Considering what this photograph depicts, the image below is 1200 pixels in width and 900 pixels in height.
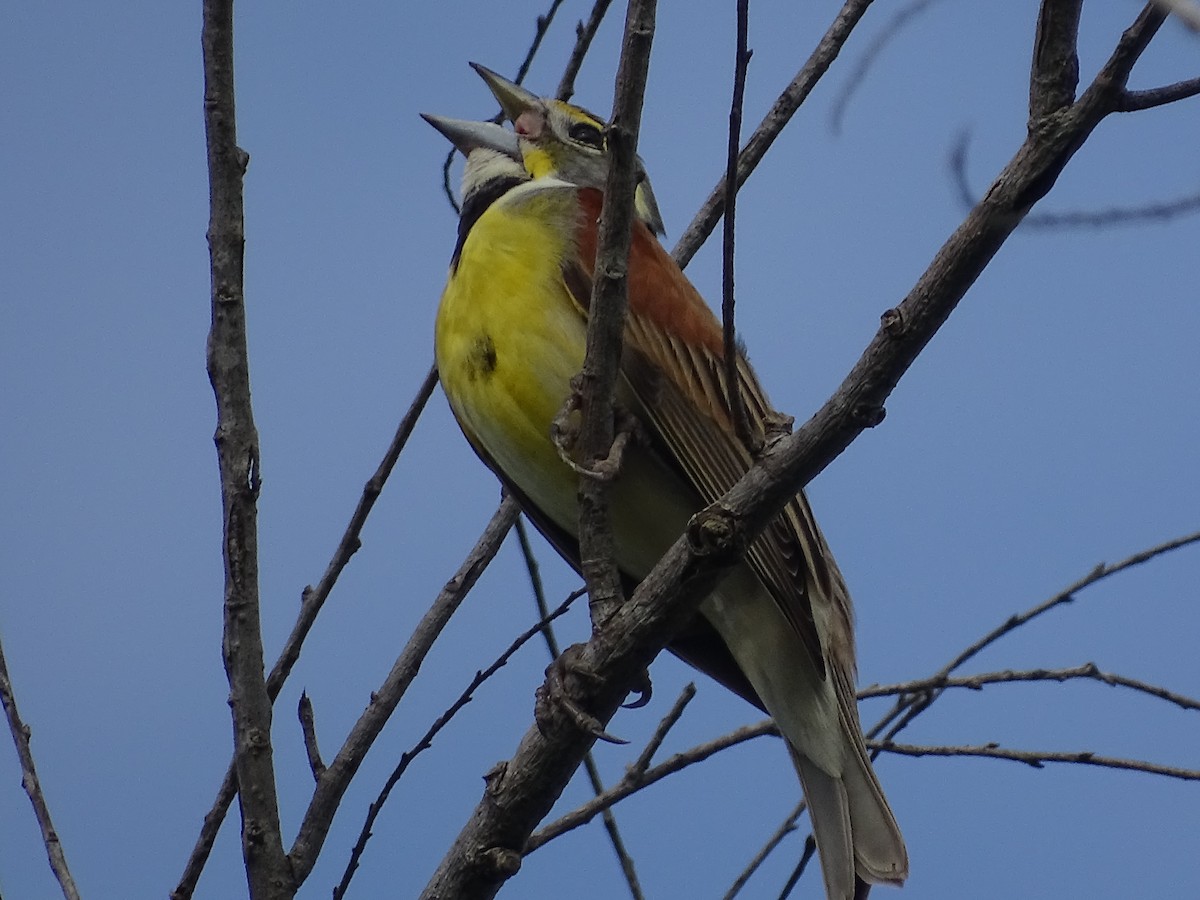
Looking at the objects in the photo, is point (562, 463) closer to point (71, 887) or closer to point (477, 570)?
point (477, 570)

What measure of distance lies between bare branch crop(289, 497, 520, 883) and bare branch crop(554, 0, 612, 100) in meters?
1.41

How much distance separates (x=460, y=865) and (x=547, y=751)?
0.30 m

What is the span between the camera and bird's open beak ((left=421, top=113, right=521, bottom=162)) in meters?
4.55

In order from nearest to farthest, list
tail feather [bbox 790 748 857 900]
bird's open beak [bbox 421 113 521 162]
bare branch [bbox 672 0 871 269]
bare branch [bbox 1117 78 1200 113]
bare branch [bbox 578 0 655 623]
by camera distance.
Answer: bare branch [bbox 1117 78 1200 113] → bare branch [bbox 578 0 655 623] → tail feather [bbox 790 748 857 900] → bare branch [bbox 672 0 871 269] → bird's open beak [bbox 421 113 521 162]

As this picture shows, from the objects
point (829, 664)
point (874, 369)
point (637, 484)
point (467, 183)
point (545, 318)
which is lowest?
point (874, 369)

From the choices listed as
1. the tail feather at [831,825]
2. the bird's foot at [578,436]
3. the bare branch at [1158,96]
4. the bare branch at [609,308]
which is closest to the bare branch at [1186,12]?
the bare branch at [1158,96]

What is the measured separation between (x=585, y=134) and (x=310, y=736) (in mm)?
2281

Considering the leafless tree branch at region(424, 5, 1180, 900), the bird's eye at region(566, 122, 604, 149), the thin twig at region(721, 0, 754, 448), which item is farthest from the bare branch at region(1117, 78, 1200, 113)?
the bird's eye at region(566, 122, 604, 149)

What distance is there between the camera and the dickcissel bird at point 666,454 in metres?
3.51

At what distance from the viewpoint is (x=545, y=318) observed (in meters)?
3.54

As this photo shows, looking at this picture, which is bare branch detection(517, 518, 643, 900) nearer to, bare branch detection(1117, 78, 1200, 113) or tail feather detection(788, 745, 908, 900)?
tail feather detection(788, 745, 908, 900)

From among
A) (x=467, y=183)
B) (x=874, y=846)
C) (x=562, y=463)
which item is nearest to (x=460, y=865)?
(x=562, y=463)

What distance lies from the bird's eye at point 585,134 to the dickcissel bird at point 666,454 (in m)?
0.55

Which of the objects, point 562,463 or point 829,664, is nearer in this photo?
point 562,463
